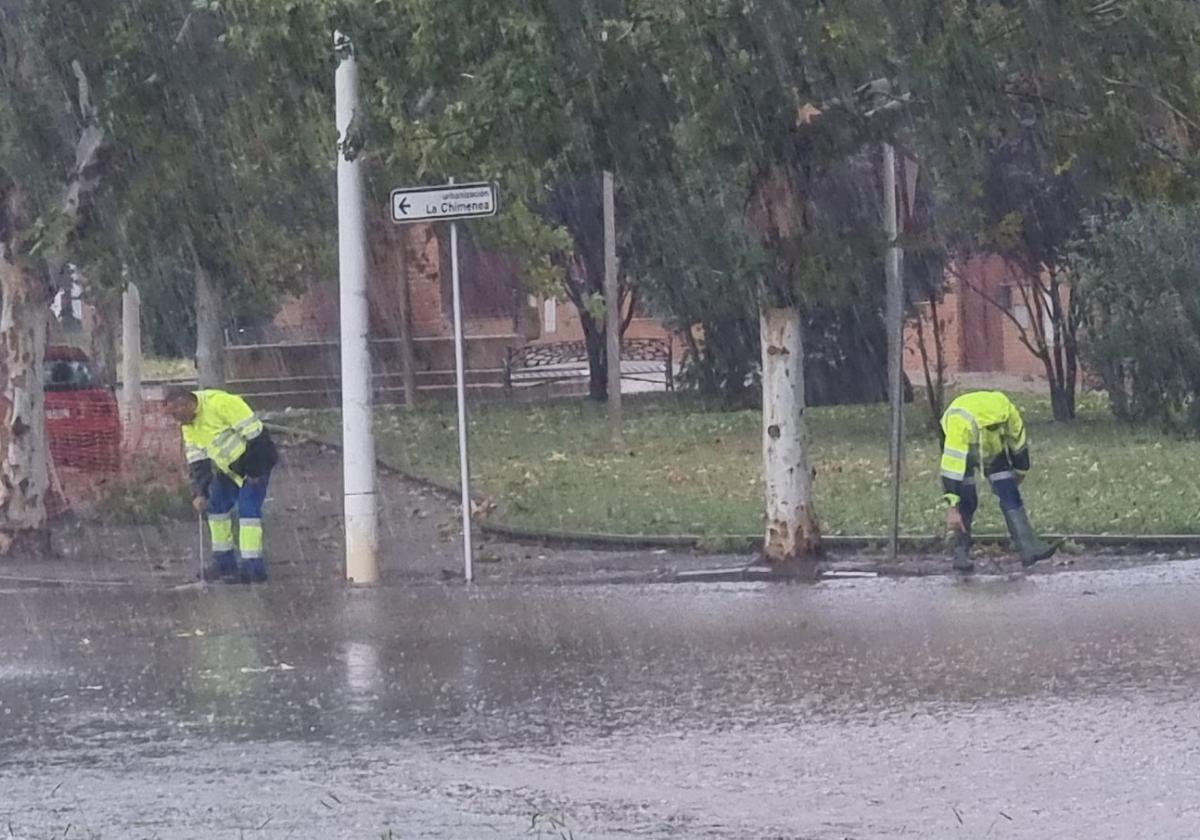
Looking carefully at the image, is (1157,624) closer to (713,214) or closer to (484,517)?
(713,214)

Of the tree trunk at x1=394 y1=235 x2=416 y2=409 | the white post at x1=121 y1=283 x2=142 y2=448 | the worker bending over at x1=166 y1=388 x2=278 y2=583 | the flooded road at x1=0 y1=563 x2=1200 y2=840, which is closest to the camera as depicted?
the flooded road at x1=0 y1=563 x2=1200 y2=840

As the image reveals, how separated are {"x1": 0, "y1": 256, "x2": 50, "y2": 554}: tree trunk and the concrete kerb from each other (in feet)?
11.9

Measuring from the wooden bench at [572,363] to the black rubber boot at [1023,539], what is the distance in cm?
2535

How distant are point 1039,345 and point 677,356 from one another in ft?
68.2

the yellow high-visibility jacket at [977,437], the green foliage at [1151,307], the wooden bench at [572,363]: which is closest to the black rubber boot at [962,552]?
the yellow high-visibility jacket at [977,437]

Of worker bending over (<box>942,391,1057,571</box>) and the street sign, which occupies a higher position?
the street sign

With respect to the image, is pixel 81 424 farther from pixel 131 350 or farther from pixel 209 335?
pixel 131 350

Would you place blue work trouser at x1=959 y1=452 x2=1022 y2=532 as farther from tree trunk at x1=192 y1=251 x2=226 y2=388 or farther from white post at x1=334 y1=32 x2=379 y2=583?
tree trunk at x1=192 y1=251 x2=226 y2=388

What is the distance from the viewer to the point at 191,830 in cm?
715

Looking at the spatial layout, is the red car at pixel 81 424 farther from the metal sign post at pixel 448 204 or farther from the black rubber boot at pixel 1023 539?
the black rubber boot at pixel 1023 539

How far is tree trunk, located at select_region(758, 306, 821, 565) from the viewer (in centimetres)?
1406

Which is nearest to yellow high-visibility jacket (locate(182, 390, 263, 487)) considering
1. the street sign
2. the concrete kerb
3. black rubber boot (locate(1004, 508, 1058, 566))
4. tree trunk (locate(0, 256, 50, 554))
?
the street sign

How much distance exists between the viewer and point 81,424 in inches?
854

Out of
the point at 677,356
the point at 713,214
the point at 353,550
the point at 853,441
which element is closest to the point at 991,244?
the point at 853,441
